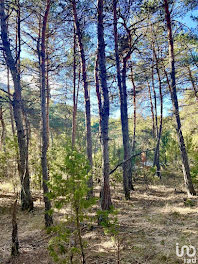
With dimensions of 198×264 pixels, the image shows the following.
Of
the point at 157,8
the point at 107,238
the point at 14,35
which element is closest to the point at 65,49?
the point at 14,35

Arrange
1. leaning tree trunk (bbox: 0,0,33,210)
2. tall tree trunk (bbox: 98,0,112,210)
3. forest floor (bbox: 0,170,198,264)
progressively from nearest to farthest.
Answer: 1. forest floor (bbox: 0,170,198,264)
2. tall tree trunk (bbox: 98,0,112,210)
3. leaning tree trunk (bbox: 0,0,33,210)

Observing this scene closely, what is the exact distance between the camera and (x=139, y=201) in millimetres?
6855

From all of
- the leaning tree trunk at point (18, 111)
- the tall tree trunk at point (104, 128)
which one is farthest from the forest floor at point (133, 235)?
the tall tree trunk at point (104, 128)

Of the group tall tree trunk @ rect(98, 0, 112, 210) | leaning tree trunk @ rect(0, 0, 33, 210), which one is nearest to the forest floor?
leaning tree trunk @ rect(0, 0, 33, 210)

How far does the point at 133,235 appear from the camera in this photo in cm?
402

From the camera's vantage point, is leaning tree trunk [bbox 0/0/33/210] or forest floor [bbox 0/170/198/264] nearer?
forest floor [bbox 0/170/198/264]

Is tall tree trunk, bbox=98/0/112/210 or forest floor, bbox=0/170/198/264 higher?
tall tree trunk, bbox=98/0/112/210

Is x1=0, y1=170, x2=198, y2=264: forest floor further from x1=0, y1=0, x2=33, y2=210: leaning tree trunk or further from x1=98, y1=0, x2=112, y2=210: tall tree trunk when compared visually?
x1=98, y1=0, x2=112, y2=210: tall tree trunk

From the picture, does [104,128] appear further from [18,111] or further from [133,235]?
[18,111]

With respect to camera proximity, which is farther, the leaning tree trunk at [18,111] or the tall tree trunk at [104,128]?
the leaning tree trunk at [18,111]

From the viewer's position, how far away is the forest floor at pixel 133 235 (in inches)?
127

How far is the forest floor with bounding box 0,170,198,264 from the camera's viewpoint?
3232 millimetres

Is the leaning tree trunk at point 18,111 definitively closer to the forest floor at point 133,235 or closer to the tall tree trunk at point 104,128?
the forest floor at point 133,235

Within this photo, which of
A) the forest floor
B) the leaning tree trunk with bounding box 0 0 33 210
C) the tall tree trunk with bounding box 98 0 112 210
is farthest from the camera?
the leaning tree trunk with bounding box 0 0 33 210
